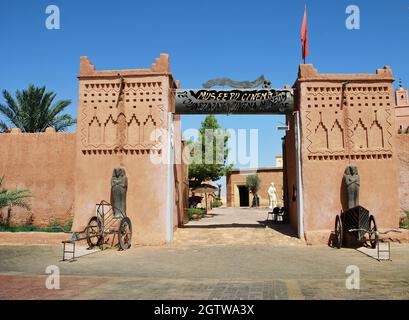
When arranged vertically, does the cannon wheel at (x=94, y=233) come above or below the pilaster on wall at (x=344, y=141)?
below

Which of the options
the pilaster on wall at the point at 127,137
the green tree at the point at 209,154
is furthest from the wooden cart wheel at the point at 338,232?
the green tree at the point at 209,154

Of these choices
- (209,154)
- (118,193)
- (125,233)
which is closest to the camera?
(125,233)

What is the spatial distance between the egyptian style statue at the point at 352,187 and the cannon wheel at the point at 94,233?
8.49 m

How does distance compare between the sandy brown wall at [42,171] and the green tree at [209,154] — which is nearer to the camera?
the sandy brown wall at [42,171]

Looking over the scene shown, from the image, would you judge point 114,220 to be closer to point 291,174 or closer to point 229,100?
point 229,100

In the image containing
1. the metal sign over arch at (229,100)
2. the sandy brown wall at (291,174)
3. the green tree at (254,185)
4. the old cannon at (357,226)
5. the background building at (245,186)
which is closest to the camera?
the old cannon at (357,226)

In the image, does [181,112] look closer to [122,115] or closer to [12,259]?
[122,115]

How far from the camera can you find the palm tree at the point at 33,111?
70.3 feet

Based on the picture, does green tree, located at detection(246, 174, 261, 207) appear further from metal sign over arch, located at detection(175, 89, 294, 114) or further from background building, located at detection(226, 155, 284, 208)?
metal sign over arch, located at detection(175, 89, 294, 114)

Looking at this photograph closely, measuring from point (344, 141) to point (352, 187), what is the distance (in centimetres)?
173

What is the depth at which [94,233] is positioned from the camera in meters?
12.8

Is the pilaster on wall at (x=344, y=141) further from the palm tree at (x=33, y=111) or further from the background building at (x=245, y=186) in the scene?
the background building at (x=245, y=186)

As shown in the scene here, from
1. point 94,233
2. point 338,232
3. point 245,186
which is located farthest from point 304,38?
point 245,186
